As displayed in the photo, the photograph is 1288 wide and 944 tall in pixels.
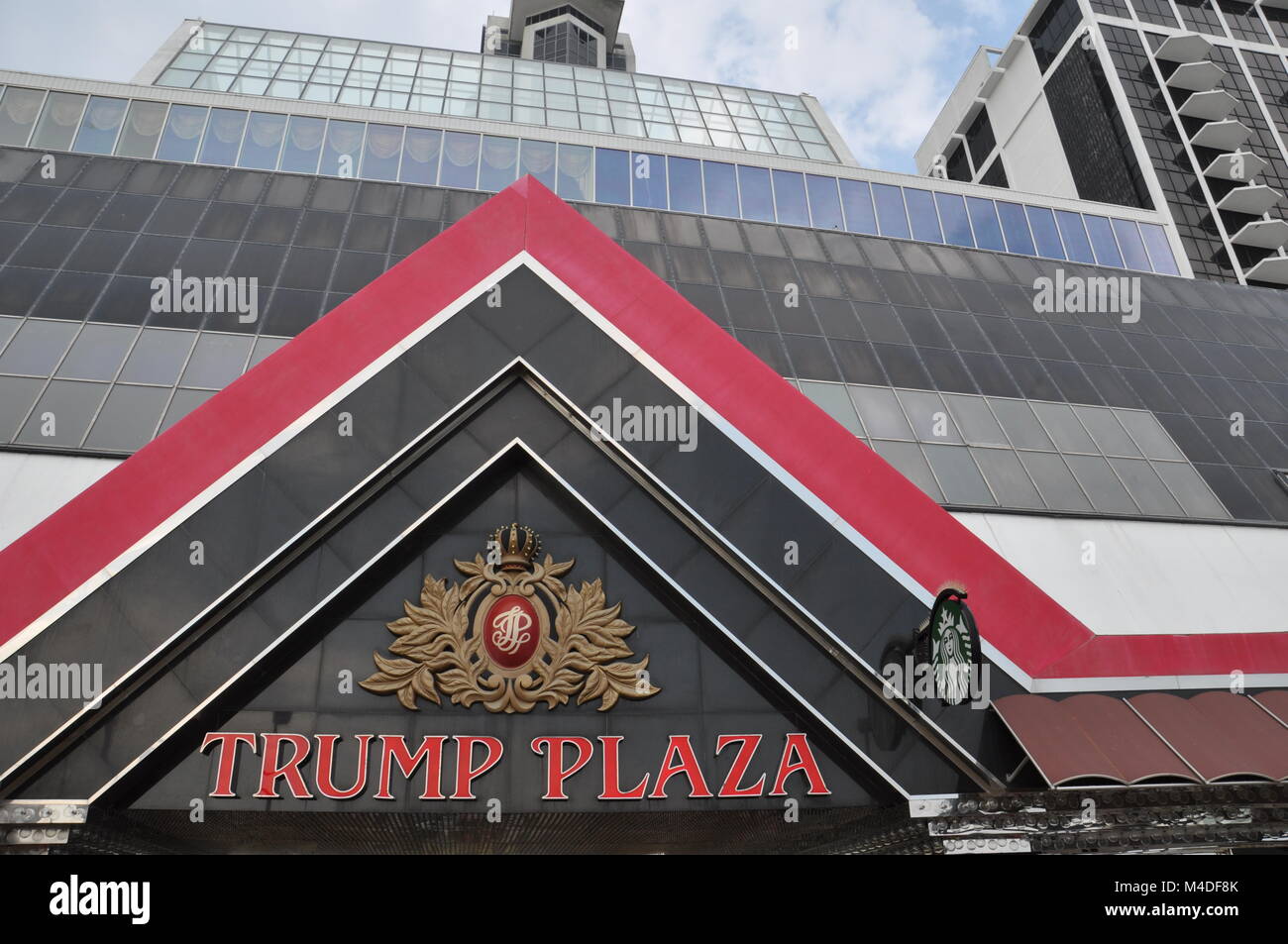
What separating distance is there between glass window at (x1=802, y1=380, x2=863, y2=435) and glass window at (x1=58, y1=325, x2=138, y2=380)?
14.3 metres

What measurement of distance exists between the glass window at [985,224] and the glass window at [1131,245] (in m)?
4.72

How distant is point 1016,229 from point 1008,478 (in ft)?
48.7

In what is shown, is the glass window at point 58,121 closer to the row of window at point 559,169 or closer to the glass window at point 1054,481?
the row of window at point 559,169

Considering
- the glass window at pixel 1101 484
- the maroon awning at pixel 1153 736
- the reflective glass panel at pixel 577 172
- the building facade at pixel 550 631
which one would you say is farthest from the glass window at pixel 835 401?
the reflective glass panel at pixel 577 172

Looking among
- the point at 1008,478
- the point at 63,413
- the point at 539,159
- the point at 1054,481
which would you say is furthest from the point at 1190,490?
the point at 63,413


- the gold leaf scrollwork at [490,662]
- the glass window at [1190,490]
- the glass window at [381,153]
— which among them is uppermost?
the glass window at [381,153]

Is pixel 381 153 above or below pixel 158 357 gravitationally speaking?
above

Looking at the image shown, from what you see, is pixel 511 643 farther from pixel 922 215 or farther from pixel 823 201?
pixel 922 215

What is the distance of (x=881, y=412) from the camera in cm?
2005

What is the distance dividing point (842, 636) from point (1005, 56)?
10209cm

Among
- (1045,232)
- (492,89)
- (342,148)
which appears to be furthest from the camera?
(492,89)

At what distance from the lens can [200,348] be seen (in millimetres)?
18422

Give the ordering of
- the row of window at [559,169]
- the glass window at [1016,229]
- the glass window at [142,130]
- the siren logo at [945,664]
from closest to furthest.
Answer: the siren logo at [945,664]
the glass window at [142,130]
the row of window at [559,169]
the glass window at [1016,229]

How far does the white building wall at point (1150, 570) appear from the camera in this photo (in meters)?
16.1
